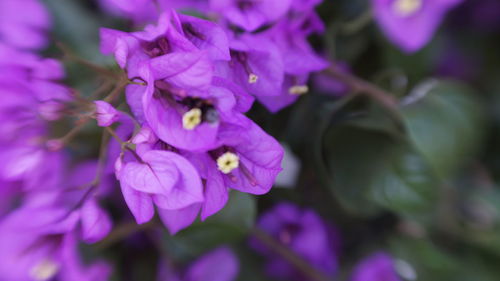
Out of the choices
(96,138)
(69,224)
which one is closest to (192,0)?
(96,138)

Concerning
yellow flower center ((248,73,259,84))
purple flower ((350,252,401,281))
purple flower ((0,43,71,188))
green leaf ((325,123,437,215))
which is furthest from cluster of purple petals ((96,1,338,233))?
Result: purple flower ((350,252,401,281))

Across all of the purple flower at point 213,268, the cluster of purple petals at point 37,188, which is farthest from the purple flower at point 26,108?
the purple flower at point 213,268

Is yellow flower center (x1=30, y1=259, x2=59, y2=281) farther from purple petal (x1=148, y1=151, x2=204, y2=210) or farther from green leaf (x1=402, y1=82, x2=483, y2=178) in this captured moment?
green leaf (x1=402, y1=82, x2=483, y2=178)

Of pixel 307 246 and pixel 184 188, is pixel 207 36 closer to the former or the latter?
pixel 184 188

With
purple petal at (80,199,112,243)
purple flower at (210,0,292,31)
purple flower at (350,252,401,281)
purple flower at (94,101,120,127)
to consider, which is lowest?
purple flower at (350,252,401,281)

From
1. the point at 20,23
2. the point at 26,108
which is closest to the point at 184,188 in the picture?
the point at 26,108

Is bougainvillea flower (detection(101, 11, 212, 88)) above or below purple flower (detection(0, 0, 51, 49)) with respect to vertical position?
above

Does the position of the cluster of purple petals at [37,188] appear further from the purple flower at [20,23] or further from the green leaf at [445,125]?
the green leaf at [445,125]
